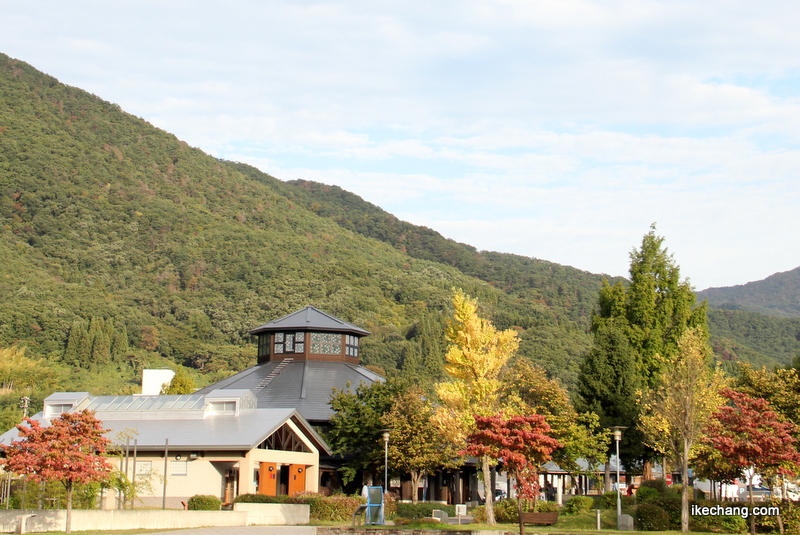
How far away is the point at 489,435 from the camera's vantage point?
1113 inches

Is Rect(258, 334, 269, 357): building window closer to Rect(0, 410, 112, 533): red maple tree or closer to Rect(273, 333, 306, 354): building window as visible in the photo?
Rect(273, 333, 306, 354): building window

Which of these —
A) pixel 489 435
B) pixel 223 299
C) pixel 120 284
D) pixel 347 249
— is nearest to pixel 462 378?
pixel 489 435

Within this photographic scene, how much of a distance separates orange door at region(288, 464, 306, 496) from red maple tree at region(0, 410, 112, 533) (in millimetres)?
16577

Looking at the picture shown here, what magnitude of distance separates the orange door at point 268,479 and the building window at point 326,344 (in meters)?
16.1

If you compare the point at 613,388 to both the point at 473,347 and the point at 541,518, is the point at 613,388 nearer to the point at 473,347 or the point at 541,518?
the point at 473,347

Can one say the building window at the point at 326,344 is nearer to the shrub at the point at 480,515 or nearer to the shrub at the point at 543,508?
the shrub at the point at 543,508

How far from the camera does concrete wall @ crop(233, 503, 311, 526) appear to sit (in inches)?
1358

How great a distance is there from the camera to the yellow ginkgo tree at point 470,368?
1391 inches

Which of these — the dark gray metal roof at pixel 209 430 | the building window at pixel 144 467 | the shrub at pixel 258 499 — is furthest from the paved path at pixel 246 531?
the building window at pixel 144 467

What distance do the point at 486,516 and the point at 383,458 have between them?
9.83m

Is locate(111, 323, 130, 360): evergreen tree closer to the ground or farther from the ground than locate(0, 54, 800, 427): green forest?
closer to the ground

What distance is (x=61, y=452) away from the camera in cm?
2489

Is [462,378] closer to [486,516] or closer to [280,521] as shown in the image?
[486,516]

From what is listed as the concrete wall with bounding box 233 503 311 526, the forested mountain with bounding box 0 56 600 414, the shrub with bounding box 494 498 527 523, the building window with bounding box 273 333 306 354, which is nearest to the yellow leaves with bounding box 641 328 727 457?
the shrub with bounding box 494 498 527 523
